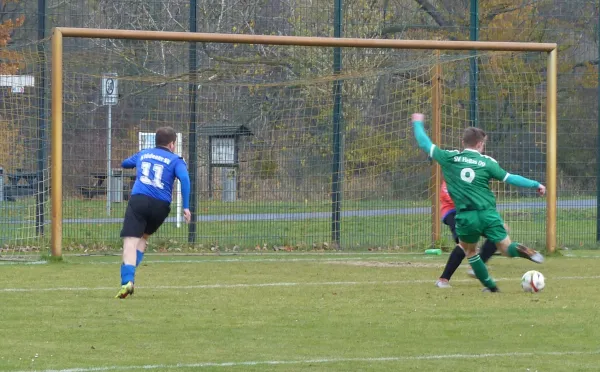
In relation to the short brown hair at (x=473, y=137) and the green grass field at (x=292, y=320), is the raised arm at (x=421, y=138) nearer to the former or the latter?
the short brown hair at (x=473, y=137)

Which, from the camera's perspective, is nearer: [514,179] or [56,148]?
[514,179]

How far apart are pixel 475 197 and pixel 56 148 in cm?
564

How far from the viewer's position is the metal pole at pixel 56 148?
45.4 ft

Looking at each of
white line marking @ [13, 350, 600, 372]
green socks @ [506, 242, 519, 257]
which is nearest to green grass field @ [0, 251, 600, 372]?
white line marking @ [13, 350, 600, 372]

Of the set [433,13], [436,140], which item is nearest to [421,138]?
[436,140]

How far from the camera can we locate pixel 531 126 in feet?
55.6

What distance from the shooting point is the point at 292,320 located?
885cm

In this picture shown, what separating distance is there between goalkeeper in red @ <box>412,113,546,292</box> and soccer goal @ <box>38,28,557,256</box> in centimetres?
484

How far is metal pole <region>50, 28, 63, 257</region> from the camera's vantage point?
545 inches

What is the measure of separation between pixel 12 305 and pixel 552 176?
332 inches

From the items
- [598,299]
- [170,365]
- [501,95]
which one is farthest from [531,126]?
[170,365]

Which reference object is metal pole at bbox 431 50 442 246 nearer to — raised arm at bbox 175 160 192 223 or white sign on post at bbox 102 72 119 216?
white sign on post at bbox 102 72 119 216

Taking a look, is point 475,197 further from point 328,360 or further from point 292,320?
point 328,360

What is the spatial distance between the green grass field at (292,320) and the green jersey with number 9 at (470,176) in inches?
34.8
